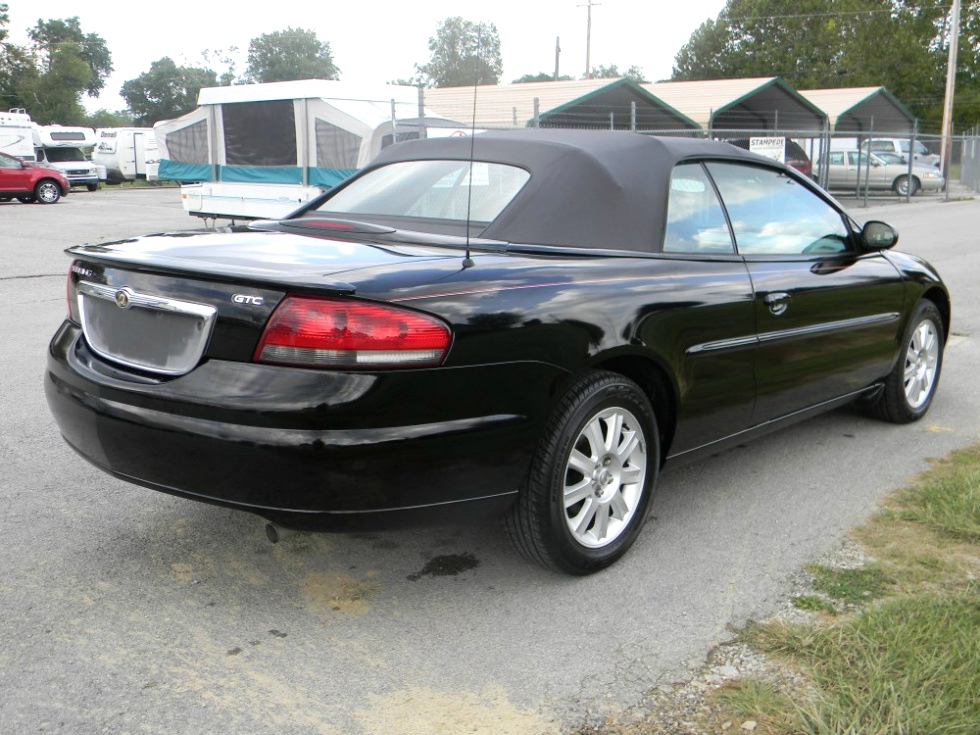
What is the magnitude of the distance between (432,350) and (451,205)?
1.28 m

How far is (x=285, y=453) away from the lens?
2764 mm

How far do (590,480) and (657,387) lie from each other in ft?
1.63

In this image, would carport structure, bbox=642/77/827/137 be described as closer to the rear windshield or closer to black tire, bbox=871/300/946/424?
black tire, bbox=871/300/946/424

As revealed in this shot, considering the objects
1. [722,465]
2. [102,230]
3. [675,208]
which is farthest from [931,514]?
[102,230]

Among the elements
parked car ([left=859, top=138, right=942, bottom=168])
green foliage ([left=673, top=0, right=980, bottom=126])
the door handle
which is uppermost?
green foliage ([left=673, top=0, right=980, bottom=126])

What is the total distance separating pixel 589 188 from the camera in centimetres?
380

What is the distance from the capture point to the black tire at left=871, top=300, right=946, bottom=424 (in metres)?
5.25

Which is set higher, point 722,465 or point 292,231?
point 292,231

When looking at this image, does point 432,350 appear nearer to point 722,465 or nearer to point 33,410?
point 722,465

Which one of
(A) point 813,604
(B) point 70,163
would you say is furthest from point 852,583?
(B) point 70,163

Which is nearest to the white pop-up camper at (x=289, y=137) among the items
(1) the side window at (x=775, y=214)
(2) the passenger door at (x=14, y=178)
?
(2) the passenger door at (x=14, y=178)

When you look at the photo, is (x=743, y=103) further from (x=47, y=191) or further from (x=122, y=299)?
(x=122, y=299)

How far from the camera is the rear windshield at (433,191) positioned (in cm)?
383

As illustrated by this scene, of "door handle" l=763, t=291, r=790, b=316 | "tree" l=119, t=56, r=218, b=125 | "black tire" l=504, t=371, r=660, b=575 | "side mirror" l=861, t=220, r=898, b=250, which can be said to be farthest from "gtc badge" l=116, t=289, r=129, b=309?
Answer: "tree" l=119, t=56, r=218, b=125
